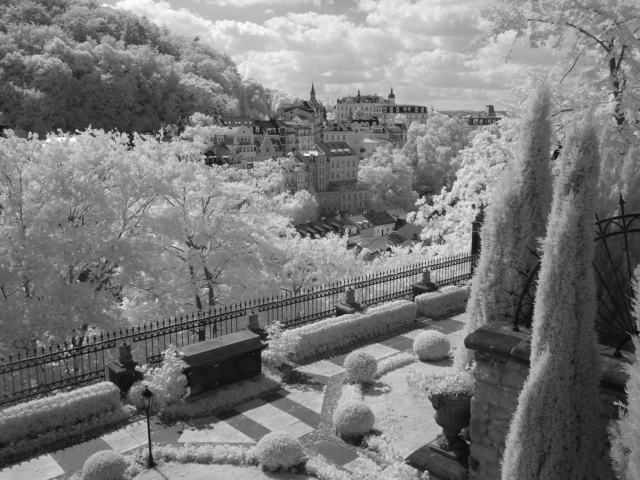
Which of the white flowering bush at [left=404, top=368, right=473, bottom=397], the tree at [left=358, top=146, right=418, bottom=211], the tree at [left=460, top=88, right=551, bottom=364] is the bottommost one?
the tree at [left=358, top=146, right=418, bottom=211]

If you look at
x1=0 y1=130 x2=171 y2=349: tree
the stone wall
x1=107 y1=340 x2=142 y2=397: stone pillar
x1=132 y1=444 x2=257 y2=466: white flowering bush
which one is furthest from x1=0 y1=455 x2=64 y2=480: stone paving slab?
the stone wall

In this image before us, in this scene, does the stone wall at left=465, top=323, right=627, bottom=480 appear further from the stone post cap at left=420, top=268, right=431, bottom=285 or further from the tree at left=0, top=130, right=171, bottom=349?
the tree at left=0, top=130, right=171, bottom=349

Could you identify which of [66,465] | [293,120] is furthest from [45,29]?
[66,465]

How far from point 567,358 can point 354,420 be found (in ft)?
17.5

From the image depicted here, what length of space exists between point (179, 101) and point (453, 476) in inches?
4472

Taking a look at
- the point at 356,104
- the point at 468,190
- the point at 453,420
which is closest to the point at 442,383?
the point at 453,420

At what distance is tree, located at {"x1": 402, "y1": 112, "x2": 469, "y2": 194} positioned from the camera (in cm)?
10611

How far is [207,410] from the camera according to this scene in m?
11.0

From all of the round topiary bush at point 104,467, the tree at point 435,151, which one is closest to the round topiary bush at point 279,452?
the round topiary bush at point 104,467

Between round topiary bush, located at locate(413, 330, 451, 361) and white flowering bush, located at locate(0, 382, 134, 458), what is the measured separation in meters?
6.89

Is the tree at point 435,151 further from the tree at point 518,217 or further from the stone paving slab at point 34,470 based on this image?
the stone paving slab at point 34,470

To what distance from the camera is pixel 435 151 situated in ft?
355

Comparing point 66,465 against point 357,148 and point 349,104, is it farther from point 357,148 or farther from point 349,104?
point 349,104

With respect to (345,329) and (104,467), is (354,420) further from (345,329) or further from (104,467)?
(345,329)
